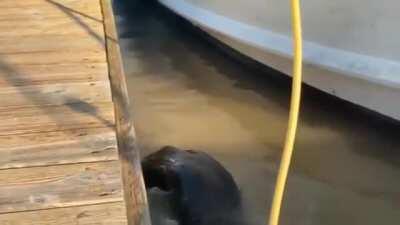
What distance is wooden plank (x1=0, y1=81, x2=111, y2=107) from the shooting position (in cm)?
177

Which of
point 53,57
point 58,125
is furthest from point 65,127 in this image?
point 53,57

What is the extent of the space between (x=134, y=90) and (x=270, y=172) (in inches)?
41.8

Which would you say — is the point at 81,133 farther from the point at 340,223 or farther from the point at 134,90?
the point at 134,90

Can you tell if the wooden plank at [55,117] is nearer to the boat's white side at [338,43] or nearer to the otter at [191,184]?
the otter at [191,184]

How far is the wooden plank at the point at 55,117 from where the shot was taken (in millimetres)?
1629

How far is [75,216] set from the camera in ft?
4.39

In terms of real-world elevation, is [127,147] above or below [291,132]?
below

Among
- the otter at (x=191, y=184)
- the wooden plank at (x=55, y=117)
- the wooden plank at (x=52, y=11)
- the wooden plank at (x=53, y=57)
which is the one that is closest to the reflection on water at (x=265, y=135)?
the otter at (x=191, y=184)

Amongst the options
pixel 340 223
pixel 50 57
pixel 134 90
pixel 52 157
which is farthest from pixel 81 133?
pixel 134 90

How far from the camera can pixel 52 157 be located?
59.6 inches

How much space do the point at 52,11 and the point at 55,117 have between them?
0.86 m

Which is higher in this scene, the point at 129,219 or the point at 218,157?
the point at 129,219

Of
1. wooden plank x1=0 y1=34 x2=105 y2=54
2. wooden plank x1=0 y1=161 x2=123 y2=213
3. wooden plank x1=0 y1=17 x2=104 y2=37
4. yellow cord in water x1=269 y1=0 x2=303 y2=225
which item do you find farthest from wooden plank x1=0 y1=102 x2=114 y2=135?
yellow cord in water x1=269 y1=0 x2=303 y2=225

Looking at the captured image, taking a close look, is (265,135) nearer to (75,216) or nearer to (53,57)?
(53,57)
